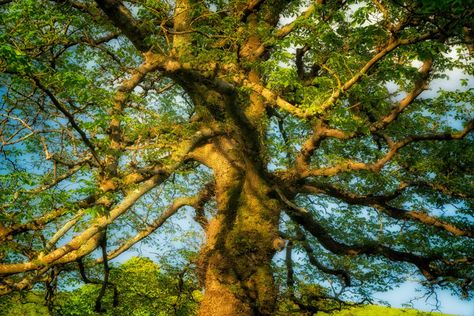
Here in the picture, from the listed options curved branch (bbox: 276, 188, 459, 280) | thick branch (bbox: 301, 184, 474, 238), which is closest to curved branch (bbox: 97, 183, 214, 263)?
curved branch (bbox: 276, 188, 459, 280)

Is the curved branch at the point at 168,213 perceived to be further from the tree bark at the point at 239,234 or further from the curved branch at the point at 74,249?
the curved branch at the point at 74,249

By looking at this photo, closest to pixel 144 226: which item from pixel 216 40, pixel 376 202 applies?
pixel 216 40

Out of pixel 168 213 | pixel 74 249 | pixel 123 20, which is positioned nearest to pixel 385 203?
pixel 168 213

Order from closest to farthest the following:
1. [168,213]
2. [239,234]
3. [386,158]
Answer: [386,158] → [239,234] → [168,213]

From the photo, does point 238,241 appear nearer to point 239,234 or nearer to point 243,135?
point 239,234

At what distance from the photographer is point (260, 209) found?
39.9 feet

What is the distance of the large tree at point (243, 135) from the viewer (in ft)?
26.6

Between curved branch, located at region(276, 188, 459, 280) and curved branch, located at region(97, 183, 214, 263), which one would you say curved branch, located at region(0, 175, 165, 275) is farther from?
curved branch, located at region(276, 188, 459, 280)

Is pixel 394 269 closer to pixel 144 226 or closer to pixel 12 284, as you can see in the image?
pixel 144 226

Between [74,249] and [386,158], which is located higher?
[386,158]

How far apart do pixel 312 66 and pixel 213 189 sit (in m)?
5.96

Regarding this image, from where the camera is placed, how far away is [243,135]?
1046cm

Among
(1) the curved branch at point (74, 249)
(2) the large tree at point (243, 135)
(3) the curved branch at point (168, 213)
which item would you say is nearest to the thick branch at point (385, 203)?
(2) the large tree at point (243, 135)

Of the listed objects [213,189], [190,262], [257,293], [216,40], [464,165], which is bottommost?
[257,293]
